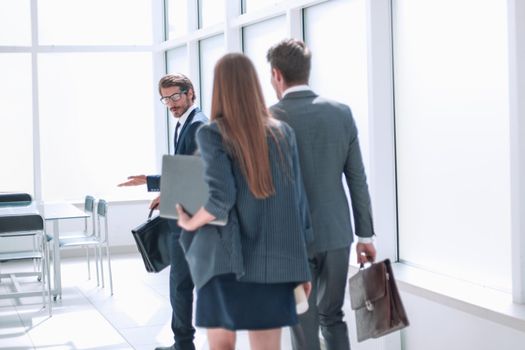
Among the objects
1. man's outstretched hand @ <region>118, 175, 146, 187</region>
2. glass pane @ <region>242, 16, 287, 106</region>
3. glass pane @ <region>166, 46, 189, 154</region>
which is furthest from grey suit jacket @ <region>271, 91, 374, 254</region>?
glass pane @ <region>166, 46, 189, 154</region>

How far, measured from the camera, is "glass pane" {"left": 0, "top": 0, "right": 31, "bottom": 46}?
30.2 feet

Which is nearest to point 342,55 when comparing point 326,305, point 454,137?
point 454,137

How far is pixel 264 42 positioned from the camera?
6.91 meters

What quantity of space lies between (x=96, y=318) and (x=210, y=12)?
10.9 feet

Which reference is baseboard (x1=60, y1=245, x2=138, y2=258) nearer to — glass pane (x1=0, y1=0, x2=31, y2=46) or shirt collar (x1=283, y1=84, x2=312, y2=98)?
glass pane (x1=0, y1=0, x2=31, y2=46)

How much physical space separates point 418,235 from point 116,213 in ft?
17.2

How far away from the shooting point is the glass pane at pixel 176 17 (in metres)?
8.93

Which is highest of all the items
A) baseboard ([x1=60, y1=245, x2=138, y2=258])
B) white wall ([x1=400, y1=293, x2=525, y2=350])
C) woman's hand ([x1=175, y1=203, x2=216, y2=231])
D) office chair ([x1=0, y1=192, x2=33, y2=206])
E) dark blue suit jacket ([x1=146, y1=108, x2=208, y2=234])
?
dark blue suit jacket ([x1=146, y1=108, x2=208, y2=234])

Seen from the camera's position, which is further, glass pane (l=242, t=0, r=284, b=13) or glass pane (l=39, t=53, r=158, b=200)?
glass pane (l=39, t=53, r=158, b=200)

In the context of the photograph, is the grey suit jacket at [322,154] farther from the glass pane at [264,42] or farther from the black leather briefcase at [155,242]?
the glass pane at [264,42]

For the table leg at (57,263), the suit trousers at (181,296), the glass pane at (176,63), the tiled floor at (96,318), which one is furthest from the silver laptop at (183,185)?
the glass pane at (176,63)

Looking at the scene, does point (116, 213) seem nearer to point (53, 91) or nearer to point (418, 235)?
point (53, 91)

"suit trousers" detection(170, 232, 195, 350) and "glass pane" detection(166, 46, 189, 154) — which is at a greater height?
"glass pane" detection(166, 46, 189, 154)

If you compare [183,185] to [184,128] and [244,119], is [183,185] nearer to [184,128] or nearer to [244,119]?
[244,119]
